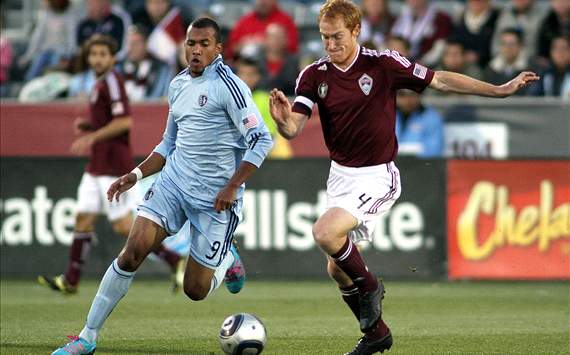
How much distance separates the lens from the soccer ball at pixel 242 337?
7781 mm

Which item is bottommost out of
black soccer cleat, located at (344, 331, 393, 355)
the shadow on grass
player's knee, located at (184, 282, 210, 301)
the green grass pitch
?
the green grass pitch

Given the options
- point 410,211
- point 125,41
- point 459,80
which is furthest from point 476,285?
point 125,41

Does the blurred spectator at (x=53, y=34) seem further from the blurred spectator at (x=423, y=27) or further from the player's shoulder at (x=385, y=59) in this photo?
the player's shoulder at (x=385, y=59)

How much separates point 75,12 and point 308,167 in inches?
246

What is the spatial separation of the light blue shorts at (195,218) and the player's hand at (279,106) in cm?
93

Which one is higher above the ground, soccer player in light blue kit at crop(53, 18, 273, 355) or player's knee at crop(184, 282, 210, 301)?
soccer player in light blue kit at crop(53, 18, 273, 355)

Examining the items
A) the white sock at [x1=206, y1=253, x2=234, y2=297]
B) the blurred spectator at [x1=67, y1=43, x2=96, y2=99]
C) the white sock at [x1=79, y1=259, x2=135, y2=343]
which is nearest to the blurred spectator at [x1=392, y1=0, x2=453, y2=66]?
the blurred spectator at [x1=67, y1=43, x2=96, y2=99]

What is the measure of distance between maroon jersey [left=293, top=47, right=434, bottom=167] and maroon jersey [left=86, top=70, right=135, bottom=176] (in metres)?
4.06

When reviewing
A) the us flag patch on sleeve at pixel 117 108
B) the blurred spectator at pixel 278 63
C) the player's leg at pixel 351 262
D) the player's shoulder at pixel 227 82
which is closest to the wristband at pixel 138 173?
the player's shoulder at pixel 227 82

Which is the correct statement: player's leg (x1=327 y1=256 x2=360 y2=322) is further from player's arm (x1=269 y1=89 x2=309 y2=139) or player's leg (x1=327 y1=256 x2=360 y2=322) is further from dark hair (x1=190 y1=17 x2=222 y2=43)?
dark hair (x1=190 y1=17 x2=222 y2=43)

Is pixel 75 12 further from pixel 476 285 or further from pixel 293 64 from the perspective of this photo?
pixel 476 285

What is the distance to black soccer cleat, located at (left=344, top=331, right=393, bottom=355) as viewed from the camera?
7.78m

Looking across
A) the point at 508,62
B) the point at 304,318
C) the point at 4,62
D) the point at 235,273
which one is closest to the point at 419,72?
the point at 235,273

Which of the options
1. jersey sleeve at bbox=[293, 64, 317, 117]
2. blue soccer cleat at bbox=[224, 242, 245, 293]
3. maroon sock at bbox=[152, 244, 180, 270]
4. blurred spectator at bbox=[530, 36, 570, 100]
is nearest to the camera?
jersey sleeve at bbox=[293, 64, 317, 117]
